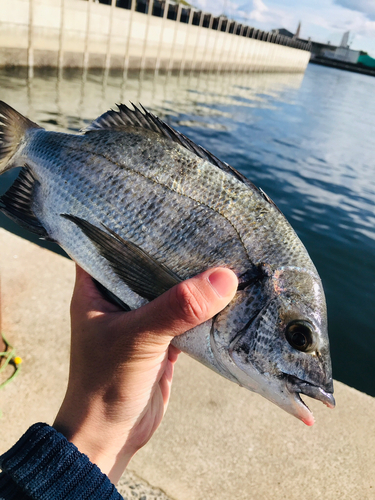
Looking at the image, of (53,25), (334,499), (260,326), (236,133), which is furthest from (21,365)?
(53,25)

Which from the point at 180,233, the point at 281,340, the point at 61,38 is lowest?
the point at 281,340

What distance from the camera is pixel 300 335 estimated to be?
162 cm

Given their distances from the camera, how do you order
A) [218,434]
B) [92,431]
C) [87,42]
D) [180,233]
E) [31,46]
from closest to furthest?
[92,431]
[180,233]
[218,434]
[31,46]
[87,42]

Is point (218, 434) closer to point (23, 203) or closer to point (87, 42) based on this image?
point (23, 203)

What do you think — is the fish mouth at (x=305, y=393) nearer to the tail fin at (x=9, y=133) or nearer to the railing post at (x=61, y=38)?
the tail fin at (x=9, y=133)

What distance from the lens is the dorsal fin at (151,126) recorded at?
209cm

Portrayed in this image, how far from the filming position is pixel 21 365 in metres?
3.12

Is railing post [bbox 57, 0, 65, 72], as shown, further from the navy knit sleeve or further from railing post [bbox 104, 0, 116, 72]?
the navy knit sleeve

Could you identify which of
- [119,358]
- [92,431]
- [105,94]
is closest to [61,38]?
[105,94]

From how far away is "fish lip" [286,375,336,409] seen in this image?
155 centimetres

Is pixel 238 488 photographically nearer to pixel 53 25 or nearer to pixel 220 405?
pixel 220 405

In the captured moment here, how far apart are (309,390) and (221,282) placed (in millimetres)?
579

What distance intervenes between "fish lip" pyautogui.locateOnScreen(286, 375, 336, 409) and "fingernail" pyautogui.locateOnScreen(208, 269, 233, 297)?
45cm

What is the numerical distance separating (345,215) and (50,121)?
9.94 meters
